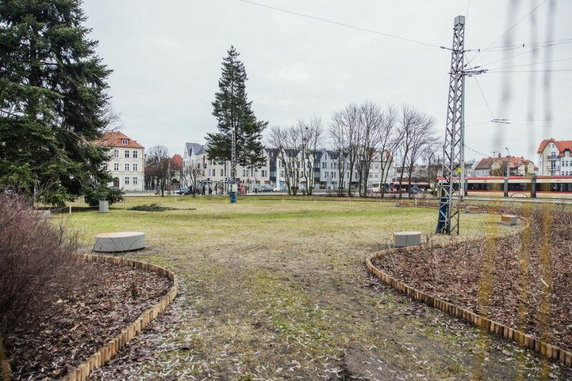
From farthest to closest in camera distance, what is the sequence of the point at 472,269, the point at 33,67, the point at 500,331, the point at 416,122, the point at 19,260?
the point at 416,122, the point at 33,67, the point at 472,269, the point at 500,331, the point at 19,260

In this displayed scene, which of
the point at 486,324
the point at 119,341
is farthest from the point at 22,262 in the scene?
the point at 486,324

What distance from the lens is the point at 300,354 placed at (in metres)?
4.63

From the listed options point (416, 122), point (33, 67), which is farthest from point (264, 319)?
point (416, 122)

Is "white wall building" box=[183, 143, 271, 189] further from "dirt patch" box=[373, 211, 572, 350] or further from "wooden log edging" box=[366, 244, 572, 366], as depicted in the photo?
"wooden log edging" box=[366, 244, 572, 366]

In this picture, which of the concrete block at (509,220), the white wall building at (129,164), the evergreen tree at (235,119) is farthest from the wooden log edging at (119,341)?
the white wall building at (129,164)

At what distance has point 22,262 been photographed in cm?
432

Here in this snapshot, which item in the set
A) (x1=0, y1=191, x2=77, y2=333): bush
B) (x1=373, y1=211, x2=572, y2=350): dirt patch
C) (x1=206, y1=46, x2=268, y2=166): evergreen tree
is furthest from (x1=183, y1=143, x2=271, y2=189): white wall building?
(x1=0, y1=191, x2=77, y2=333): bush

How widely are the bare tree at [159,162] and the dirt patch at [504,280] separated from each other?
64.1 metres

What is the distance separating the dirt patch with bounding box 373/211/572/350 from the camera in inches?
209

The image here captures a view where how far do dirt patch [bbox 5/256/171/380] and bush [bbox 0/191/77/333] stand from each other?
0.20m

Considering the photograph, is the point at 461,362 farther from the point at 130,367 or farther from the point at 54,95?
the point at 54,95

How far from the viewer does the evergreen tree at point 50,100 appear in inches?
885

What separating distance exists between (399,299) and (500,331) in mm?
1898

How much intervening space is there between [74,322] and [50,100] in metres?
22.6
